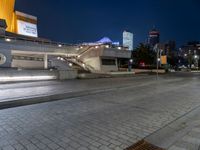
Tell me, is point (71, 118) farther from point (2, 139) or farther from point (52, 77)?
point (52, 77)

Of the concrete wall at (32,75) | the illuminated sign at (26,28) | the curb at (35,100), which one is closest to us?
the curb at (35,100)

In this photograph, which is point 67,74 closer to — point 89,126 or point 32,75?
point 32,75

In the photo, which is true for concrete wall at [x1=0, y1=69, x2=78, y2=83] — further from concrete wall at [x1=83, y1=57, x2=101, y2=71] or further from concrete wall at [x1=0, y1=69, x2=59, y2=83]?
concrete wall at [x1=83, y1=57, x2=101, y2=71]

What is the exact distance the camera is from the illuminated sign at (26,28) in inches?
1970

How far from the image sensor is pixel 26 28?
168ft

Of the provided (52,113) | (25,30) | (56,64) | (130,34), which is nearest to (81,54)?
(56,64)

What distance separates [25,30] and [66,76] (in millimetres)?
32124

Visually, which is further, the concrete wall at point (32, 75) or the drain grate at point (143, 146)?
the concrete wall at point (32, 75)

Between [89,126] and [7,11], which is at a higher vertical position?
[7,11]

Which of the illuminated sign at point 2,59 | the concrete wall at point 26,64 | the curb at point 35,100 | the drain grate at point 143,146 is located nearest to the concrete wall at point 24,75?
the illuminated sign at point 2,59

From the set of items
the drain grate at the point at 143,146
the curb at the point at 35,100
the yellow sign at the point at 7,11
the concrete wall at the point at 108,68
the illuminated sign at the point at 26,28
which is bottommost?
the drain grate at the point at 143,146

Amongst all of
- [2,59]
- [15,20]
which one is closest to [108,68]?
[2,59]

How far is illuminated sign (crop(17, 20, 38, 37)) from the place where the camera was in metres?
50.0

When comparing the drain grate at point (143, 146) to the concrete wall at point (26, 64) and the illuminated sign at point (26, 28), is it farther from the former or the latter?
the illuminated sign at point (26, 28)
